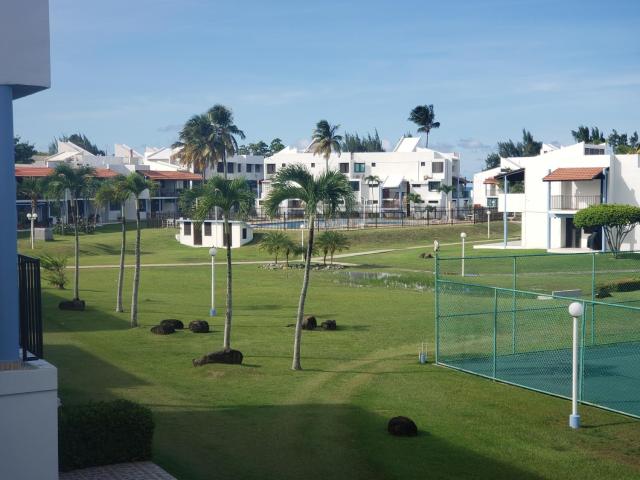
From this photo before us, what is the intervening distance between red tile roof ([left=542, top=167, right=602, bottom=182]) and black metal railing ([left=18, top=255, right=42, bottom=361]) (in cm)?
5383

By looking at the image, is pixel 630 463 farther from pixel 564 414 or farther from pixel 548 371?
pixel 548 371

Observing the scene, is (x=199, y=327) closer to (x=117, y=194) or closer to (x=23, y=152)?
(x=117, y=194)

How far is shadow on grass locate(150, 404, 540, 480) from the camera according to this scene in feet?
44.4

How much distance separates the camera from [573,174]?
6116cm

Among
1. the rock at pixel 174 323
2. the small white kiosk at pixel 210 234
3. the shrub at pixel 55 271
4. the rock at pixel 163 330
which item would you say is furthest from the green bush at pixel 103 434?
the small white kiosk at pixel 210 234

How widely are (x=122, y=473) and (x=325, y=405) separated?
609cm

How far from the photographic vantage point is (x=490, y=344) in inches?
975

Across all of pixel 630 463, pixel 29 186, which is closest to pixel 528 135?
pixel 29 186

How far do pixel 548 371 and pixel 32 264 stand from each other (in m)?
14.1

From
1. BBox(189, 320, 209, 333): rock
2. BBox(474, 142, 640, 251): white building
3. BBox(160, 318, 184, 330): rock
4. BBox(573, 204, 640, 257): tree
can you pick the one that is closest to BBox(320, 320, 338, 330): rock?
BBox(189, 320, 209, 333): rock

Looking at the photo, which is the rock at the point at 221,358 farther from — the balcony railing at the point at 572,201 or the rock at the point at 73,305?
the balcony railing at the point at 572,201

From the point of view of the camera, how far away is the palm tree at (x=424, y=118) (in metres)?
127

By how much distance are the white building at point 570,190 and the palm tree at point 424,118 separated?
58.4m

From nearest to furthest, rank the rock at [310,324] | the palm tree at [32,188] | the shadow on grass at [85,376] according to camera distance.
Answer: the shadow on grass at [85,376] → the rock at [310,324] → the palm tree at [32,188]
